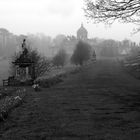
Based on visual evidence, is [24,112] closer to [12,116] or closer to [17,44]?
[12,116]

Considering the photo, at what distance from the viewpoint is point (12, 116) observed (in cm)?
927

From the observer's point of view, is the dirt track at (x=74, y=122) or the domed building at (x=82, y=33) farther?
the domed building at (x=82, y=33)

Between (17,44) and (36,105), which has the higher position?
(17,44)

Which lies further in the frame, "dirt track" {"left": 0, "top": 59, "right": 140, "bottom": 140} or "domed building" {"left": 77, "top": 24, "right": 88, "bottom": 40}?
"domed building" {"left": 77, "top": 24, "right": 88, "bottom": 40}

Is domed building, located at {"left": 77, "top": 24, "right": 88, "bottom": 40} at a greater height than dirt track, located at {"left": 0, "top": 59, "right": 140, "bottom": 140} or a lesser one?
greater

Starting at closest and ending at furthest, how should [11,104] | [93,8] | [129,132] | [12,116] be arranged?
[129,132] < [12,116] < [11,104] < [93,8]

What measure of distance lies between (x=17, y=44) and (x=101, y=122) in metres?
136

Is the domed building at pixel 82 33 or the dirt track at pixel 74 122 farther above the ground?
the domed building at pixel 82 33

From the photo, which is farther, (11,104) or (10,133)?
(11,104)

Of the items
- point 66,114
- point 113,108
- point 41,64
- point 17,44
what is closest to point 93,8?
point 113,108

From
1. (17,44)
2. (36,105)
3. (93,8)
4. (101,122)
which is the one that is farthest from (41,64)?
(17,44)

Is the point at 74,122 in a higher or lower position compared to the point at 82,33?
lower

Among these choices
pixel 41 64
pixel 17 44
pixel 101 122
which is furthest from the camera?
pixel 17 44

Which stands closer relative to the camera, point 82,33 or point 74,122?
point 74,122
